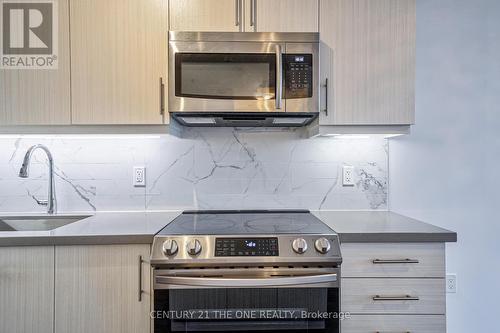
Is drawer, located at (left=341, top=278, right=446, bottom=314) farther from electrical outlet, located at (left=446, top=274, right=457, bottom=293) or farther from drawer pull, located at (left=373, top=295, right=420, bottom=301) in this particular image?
electrical outlet, located at (left=446, top=274, right=457, bottom=293)

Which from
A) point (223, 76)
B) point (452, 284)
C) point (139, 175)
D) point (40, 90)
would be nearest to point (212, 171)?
point (139, 175)

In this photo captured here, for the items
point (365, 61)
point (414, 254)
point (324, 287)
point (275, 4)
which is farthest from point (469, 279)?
point (275, 4)

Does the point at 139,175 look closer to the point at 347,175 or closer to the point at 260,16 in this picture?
the point at 260,16

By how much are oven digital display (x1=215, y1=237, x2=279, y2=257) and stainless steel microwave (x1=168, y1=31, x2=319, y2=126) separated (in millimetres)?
587

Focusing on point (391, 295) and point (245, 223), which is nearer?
point (391, 295)

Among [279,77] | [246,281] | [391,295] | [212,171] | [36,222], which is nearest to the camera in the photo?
[246,281]

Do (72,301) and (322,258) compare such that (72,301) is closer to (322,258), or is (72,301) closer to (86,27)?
(322,258)

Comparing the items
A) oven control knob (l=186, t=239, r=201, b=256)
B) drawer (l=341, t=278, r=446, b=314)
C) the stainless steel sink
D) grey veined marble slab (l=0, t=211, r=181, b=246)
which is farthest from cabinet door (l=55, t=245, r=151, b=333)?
drawer (l=341, t=278, r=446, b=314)

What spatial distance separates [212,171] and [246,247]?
70 centimetres

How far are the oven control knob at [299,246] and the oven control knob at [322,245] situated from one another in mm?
45

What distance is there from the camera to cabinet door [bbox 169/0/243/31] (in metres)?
1.46

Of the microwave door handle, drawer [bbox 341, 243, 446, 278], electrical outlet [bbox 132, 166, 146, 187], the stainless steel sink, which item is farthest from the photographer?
electrical outlet [bbox 132, 166, 146, 187]

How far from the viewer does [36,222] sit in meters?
1.68

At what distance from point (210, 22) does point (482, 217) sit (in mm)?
1852
